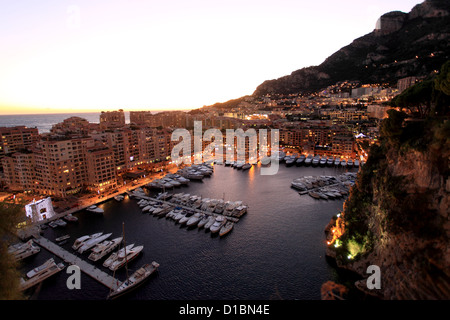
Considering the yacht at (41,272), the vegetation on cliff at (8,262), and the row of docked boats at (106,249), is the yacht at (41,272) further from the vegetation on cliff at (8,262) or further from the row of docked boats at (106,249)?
the vegetation on cliff at (8,262)

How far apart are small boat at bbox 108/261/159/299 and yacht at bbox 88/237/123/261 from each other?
319cm

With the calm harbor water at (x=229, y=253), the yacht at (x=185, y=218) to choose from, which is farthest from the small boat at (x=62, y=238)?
the yacht at (x=185, y=218)

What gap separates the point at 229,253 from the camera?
50.5 ft

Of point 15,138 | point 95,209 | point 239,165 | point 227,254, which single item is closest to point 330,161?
point 239,165

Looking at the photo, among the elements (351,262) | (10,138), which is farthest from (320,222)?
(10,138)

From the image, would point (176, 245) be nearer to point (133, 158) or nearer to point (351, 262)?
point (351, 262)

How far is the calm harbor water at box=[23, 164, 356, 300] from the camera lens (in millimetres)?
12375

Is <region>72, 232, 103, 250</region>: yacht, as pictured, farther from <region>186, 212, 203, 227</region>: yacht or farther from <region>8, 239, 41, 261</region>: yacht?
<region>186, 212, 203, 227</region>: yacht

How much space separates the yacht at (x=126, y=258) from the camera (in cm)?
1384

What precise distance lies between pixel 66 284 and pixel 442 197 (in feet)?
57.0

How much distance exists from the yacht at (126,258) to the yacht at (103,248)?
1.34m

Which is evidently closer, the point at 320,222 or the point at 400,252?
the point at 400,252
